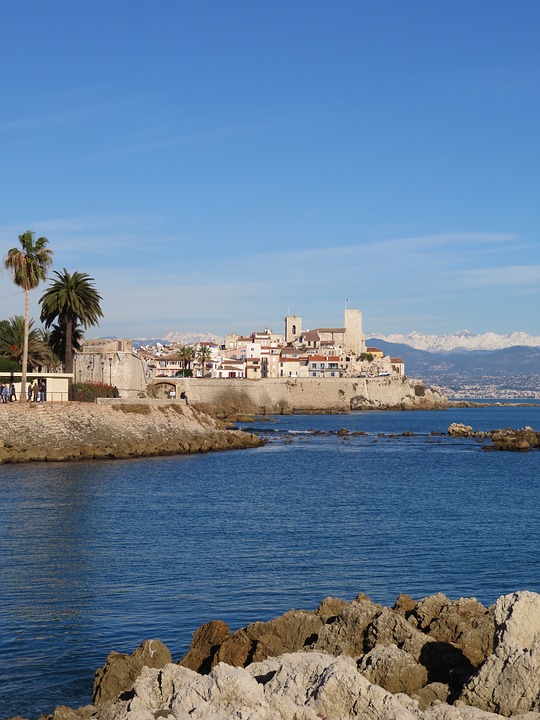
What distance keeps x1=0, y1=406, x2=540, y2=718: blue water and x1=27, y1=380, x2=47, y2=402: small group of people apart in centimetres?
942

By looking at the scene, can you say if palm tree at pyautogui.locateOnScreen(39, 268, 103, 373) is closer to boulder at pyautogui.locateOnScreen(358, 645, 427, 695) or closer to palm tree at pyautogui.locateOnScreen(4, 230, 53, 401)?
palm tree at pyautogui.locateOnScreen(4, 230, 53, 401)

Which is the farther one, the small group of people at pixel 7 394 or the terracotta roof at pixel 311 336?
the terracotta roof at pixel 311 336

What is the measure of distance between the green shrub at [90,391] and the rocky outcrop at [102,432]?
3971 millimetres

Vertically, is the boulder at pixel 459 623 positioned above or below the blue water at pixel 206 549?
above

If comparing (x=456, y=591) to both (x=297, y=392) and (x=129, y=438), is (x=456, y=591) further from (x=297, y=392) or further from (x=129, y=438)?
(x=297, y=392)

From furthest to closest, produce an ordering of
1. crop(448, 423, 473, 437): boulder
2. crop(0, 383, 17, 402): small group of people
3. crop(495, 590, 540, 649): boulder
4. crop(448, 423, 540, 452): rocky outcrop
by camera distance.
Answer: crop(448, 423, 473, 437): boulder < crop(448, 423, 540, 452): rocky outcrop < crop(0, 383, 17, 402): small group of people < crop(495, 590, 540, 649): boulder

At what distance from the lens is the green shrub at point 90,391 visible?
57594 millimetres

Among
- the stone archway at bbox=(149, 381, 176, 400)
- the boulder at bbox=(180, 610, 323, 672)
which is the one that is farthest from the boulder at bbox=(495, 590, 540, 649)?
the stone archway at bbox=(149, 381, 176, 400)

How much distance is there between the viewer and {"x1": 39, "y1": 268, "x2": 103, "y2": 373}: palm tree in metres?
58.7

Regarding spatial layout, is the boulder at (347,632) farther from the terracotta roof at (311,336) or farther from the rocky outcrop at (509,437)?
the terracotta roof at (311,336)

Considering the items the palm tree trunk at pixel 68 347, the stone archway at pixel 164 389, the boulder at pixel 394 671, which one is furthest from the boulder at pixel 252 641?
the stone archway at pixel 164 389

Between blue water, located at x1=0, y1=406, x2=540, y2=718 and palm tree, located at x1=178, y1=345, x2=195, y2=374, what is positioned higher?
palm tree, located at x1=178, y1=345, x2=195, y2=374

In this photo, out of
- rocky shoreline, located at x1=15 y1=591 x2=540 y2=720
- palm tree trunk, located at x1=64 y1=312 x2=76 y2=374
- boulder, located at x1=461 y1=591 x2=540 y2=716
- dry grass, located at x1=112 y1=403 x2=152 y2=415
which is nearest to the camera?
rocky shoreline, located at x1=15 y1=591 x2=540 y2=720

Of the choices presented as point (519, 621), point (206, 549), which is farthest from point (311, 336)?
point (519, 621)
